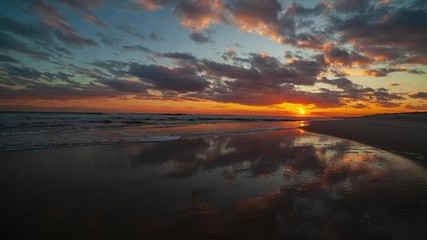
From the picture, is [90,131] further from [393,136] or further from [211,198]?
[393,136]

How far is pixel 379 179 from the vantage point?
755 centimetres

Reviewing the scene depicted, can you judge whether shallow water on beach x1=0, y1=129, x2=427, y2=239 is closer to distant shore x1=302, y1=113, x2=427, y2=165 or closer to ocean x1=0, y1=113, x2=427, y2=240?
ocean x1=0, y1=113, x2=427, y2=240

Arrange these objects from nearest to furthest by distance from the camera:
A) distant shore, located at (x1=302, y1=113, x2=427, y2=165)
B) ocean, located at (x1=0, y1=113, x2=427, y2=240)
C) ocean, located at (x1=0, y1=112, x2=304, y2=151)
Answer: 1. ocean, located at (x1=0, y1=113, x2=427, y2=240)
2. distant shore, located at (x1=302, y1=113, x2=427, y2=165)
3. ocean, located at (x1=0, y1=112, x2=304, y2=151)

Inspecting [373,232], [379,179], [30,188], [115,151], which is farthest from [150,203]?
[115,151]

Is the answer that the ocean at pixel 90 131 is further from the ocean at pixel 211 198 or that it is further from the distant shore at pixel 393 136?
the distant shore at pixel 393 136

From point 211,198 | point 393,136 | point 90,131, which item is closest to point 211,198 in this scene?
point 211,198

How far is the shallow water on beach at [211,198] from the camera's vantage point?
14.5ft

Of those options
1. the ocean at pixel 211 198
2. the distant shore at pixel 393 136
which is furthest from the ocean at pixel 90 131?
the distant shore at pixel 393 136

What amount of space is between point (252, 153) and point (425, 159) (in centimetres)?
697

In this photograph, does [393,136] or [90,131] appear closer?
[393,136]

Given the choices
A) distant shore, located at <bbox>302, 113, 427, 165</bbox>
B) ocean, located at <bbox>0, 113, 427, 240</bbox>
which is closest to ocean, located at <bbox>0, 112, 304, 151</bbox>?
ocean, located at <bbox>0, 113, 427, 240</bbox>

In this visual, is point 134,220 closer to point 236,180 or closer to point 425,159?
point 236,180

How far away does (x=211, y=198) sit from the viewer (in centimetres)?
607

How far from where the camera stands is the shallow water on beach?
4430mm
